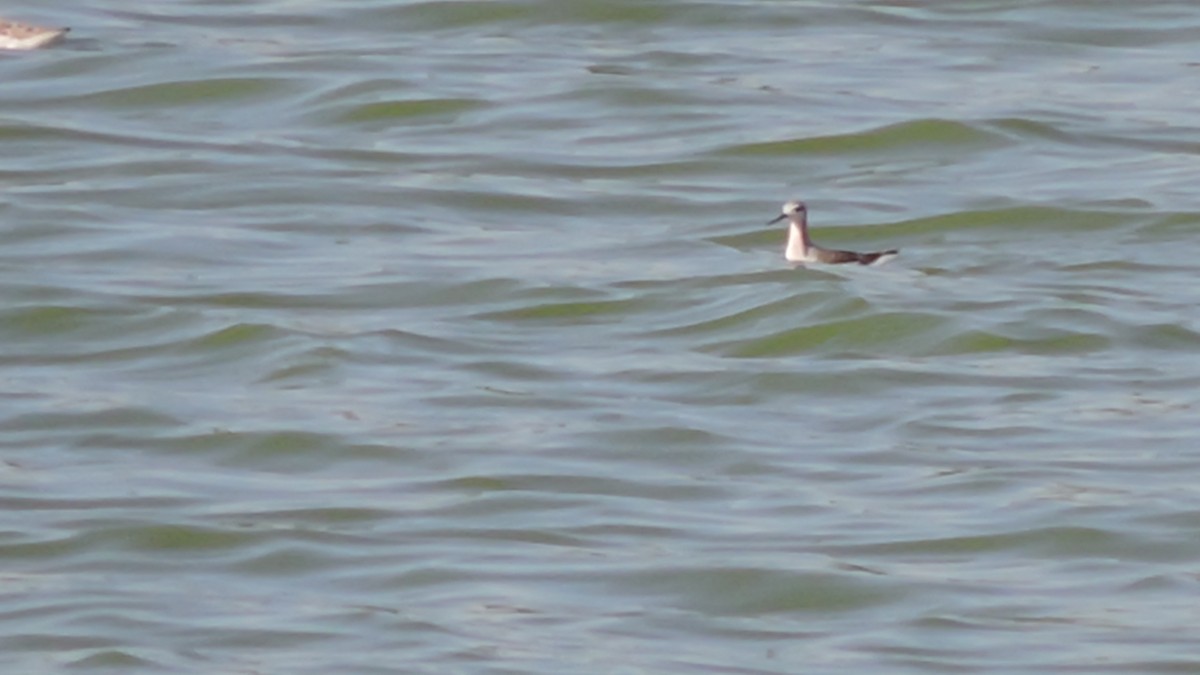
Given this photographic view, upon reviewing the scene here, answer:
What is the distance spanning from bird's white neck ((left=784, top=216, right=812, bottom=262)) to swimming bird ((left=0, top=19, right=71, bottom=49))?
5.62 metres

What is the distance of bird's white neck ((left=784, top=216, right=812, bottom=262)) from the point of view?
13.6 meters

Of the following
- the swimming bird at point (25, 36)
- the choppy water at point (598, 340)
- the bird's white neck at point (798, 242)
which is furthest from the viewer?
the swimming bird at point (25, 36)

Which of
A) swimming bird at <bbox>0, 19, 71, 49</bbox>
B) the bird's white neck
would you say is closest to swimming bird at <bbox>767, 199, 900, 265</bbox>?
the bird's white neck

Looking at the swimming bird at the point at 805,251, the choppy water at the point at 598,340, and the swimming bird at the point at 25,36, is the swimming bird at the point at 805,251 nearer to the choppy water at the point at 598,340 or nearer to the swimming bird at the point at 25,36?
the choppy water at the point at 598,340

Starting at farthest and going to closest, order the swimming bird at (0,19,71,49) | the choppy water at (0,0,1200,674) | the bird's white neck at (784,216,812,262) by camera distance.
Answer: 1. the swimming bird at (0,19,71,49)
2. the bird's white neck at (784,216,812,262)
3. the choppy water at (0,0,1200,674)

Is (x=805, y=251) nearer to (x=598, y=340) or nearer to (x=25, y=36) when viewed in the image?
(x=598, y=340)

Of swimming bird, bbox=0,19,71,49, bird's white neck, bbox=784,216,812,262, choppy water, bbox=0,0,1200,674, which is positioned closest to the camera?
choppy water, bbox=0,0,1200,674

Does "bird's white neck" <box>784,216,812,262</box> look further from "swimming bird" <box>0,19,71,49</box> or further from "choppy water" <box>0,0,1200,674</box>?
"swimming bird" <box>0,19,71,49</box>

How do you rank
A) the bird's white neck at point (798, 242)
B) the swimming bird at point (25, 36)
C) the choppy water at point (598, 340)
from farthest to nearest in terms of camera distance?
the swimming bird at point (25, 36) < the bird's white neck at point (798, 242) < the choppy water at point (598, 340)

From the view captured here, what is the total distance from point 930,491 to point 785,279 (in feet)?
Answer: 11.0

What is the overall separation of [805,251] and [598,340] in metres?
1.25

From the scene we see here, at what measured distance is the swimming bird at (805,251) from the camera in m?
13.6

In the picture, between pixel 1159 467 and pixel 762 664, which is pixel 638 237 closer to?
pixel 1159 467

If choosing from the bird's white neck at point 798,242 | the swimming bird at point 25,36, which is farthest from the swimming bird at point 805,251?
the swimming bird at point 25,36
